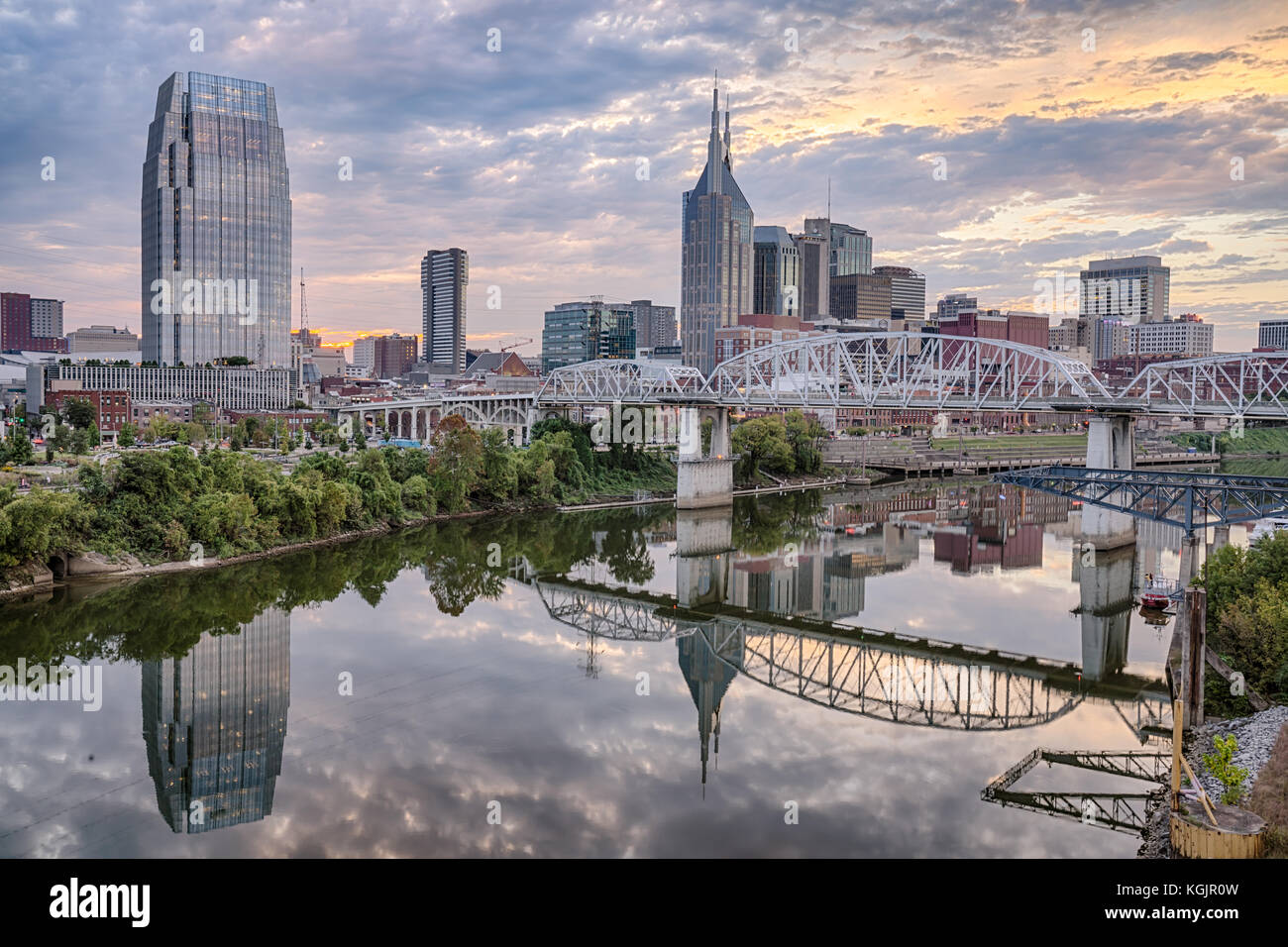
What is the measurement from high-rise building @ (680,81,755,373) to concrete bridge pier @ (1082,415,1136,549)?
14648cm

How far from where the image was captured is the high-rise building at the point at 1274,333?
15050 cm

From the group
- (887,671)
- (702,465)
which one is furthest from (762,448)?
(887,671)

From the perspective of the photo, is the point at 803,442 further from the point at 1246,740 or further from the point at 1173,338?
the point at 1173,338

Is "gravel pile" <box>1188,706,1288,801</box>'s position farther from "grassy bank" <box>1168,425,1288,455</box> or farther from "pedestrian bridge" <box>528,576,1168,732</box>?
"grassy bank" <box>1168,425,1288,455</box>

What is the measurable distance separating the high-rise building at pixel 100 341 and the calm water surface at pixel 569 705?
137927mm

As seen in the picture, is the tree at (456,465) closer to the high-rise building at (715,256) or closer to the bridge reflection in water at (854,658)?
the bridge reflection in water at (854,658)

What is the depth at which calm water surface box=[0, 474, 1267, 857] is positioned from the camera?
1509 cm

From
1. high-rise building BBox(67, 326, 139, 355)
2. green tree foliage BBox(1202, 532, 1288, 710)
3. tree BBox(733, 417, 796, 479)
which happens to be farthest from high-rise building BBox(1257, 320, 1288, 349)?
high-rise building BBox(67, 326, 139, 355)

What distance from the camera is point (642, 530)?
4731 centimetres

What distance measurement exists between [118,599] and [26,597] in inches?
97.9

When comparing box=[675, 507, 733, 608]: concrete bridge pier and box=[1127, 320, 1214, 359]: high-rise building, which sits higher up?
box=[1127, 320, 1214, 359]: high-rise building

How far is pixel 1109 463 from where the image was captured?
1698 inches
